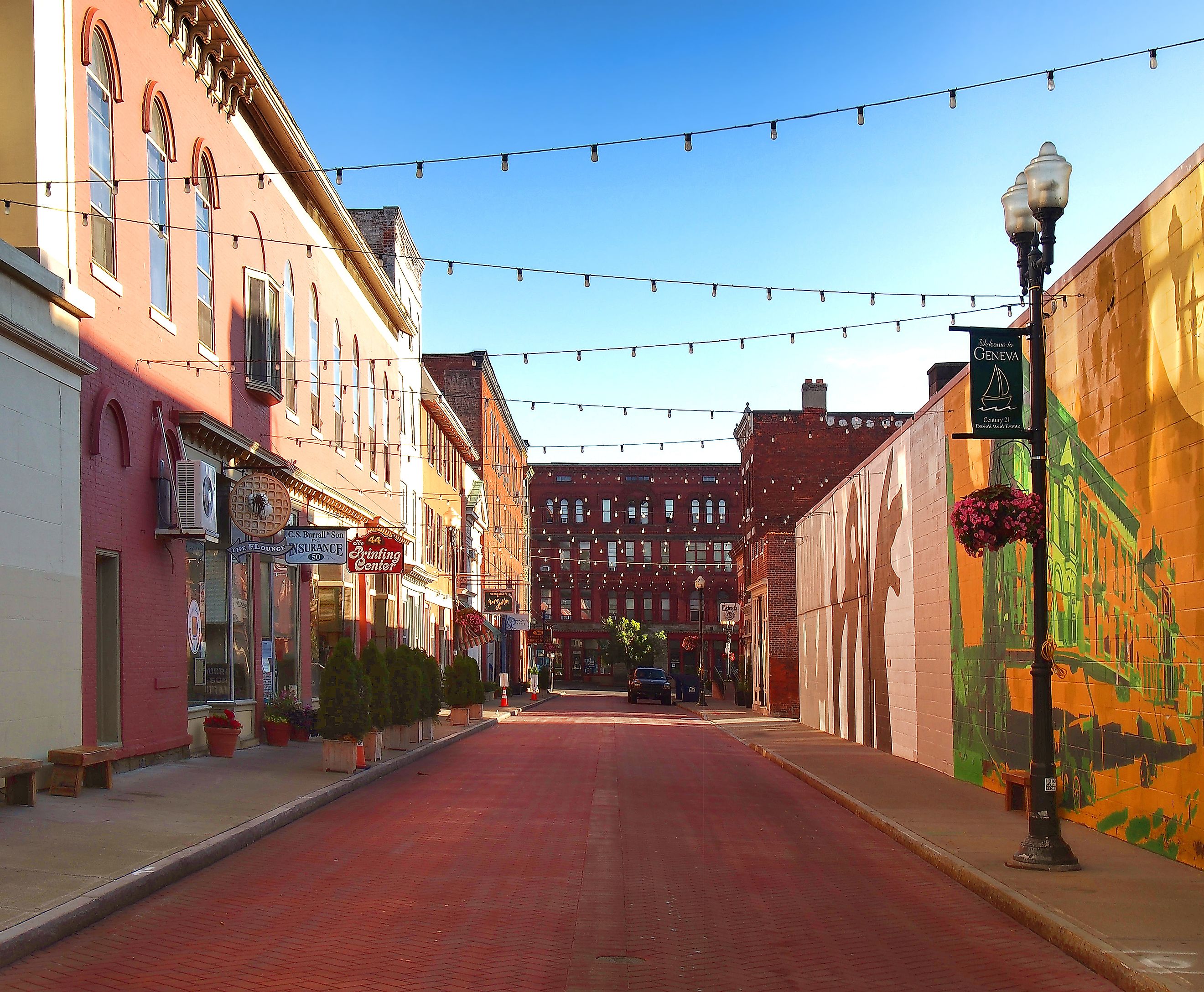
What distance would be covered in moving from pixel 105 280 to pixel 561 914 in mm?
11005

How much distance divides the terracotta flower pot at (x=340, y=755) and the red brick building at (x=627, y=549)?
8243cm

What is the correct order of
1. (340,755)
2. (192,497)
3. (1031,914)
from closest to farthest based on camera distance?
(1031,914), (192,497), (340,755)

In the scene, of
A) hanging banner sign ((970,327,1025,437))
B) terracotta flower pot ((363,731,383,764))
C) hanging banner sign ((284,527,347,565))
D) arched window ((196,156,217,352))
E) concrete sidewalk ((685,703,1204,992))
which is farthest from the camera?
hanging banner sign ((284,527,347,565))

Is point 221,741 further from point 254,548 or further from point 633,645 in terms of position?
point 633,645

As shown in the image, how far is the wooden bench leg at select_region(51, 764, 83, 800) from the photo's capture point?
46.4 ft

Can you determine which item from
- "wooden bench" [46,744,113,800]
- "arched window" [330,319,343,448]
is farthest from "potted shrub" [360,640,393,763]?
"arched window" [330,319,343,448]

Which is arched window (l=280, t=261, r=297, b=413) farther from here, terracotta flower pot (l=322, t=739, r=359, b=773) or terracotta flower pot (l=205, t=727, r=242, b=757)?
terracotta flower pot (l=322, t=739, r=359, b=773)

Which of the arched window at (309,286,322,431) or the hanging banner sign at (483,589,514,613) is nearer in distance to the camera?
the arched window at (309,286,322,431)

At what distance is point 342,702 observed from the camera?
19234 mm

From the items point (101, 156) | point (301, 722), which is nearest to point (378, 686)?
point (301, 722)

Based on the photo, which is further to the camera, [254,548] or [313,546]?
[313,546]

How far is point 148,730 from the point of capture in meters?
17.9

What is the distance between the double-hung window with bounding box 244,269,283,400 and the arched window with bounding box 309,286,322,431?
3.99 metres

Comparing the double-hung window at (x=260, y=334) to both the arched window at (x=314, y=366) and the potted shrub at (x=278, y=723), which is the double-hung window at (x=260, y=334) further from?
the potted shrub at (x=278, y=723)
